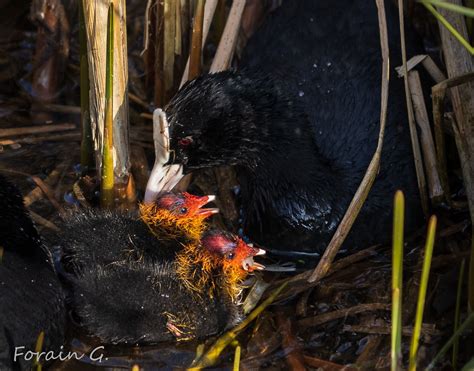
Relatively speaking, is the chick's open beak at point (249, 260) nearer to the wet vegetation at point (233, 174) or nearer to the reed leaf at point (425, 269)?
the wet vegetation at point (233, 174)

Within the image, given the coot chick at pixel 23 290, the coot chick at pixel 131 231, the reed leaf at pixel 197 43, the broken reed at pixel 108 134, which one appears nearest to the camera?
the coot chick at pixel 23 290

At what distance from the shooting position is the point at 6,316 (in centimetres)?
323

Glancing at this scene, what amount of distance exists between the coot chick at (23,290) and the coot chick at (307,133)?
2.19 ft

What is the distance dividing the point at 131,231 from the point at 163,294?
0.90 feet

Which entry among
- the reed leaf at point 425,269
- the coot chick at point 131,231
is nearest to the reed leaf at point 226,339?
the coot chick at point 131,231

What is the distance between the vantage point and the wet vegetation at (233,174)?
11.6 feet

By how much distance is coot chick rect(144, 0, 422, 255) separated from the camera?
12.8ft

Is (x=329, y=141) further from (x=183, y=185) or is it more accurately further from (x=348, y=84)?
(x=183, y=185)

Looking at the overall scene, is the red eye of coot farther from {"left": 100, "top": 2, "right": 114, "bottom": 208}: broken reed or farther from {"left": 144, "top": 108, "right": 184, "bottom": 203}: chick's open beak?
{"left": 100, "top": 2, "right": 114, "bottom": 208}: broken reed

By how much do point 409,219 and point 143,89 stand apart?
1.54m

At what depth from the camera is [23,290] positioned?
334 cm

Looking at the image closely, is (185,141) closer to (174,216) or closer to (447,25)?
(174,216)

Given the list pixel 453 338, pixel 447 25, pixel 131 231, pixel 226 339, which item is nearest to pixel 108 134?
pixel 131 231

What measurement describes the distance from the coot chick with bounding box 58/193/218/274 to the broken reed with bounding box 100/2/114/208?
Result: 18 cm
